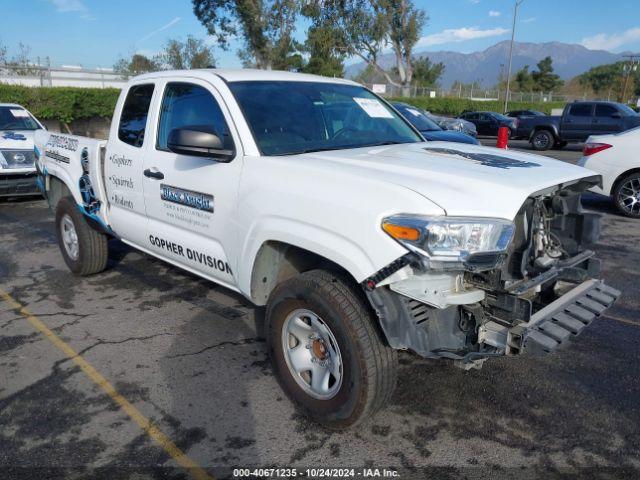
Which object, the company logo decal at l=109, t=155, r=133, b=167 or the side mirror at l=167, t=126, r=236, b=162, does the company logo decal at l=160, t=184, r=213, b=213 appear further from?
the company logo decal at l=109, t=155, r=133, b=167

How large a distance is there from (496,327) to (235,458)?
1500 millimetres

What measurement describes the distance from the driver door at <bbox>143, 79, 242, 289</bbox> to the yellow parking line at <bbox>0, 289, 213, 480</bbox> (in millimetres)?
980

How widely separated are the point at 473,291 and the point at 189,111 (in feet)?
8.26

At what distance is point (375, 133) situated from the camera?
13.9 ft

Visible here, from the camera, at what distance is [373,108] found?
175 inches

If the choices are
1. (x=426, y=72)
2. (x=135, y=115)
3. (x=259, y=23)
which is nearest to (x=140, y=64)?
(x=259, y=23)

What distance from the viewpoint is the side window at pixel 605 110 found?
19.0 m

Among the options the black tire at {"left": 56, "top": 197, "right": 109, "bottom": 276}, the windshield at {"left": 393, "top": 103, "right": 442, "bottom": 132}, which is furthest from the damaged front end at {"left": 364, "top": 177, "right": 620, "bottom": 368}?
the windshield at {"left": 393, "top": 103, "right": 442, "bottom": 132}

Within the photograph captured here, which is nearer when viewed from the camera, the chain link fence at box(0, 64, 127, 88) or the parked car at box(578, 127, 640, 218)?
the parked car at box(578, 127, 640, 218)

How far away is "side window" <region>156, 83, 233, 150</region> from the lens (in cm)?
381

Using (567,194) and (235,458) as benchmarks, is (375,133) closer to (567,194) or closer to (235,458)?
(567,194)

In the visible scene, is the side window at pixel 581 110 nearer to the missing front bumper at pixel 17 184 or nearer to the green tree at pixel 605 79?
the missing front bumper at pixel 17 184

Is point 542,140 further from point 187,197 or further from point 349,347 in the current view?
point 349,347

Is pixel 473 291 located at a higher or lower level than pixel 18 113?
lower
